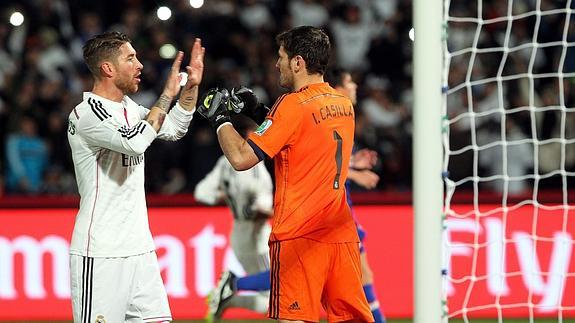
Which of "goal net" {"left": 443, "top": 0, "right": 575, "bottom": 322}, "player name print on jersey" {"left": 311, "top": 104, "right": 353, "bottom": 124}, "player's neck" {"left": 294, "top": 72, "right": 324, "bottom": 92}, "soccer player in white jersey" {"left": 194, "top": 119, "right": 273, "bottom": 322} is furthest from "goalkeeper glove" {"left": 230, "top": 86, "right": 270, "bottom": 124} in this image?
"soccer player in white jersey" {"left": 194, "top": 119, "right": 273, "bottom": 322}

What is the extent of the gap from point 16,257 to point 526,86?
5.89m

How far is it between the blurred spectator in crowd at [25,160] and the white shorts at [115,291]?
6.86 meters

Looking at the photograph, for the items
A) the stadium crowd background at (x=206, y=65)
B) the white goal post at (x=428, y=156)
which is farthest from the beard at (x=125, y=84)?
the stadium crowd background at (x=206, y=65)

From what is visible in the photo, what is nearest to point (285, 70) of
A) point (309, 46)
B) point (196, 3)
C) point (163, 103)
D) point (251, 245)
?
point (309, 46)

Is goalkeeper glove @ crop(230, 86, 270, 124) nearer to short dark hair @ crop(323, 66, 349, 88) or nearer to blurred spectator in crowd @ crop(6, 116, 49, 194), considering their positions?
short dark hair @ crop(323, 66, 349, 88)

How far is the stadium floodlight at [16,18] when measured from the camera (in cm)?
1385

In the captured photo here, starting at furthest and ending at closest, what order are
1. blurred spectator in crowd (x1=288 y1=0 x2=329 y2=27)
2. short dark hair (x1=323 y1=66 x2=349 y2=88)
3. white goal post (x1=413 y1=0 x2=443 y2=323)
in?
blurred spectator in crowd (x1=288 y1=0 x2=329 y2=27)
short dark hair (x1=323 y1=66 x2=349 y2=88)
white goal post (x1=413 y1=0 x2=443 y2=323)

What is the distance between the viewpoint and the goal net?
8.68 metres

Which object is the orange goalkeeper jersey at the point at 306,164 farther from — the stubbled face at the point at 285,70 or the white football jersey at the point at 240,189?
the white football jersey at the point at 240,189

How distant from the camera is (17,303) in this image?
10008mm

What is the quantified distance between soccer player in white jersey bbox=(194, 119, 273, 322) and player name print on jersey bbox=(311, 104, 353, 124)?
3.21m

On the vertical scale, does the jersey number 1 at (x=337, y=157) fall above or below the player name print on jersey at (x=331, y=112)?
below

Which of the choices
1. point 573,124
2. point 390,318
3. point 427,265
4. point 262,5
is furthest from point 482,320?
point 262,5

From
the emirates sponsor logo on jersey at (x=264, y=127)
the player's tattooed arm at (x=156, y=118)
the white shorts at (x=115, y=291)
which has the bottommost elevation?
the white shorts at (x=115, y=291)
